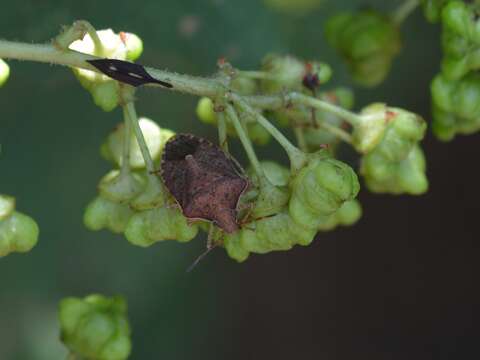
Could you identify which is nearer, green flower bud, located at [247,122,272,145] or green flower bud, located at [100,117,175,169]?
green flower bud, located at [100,117,175,169]

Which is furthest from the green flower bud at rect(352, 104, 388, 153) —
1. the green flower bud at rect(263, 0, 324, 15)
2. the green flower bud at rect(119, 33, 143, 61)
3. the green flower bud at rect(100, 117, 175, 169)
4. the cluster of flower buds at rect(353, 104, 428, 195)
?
the green flower bud at rect(263, 0, 324, 15)

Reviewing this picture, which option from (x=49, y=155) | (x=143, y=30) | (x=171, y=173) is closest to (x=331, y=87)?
(x=143, y=30)

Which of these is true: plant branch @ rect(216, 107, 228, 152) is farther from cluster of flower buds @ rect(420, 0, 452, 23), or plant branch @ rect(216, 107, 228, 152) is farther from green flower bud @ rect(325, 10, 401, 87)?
green flower bud @ rect(325, 10, 401, 87)

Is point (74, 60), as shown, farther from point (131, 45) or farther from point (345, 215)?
point (345, 215)

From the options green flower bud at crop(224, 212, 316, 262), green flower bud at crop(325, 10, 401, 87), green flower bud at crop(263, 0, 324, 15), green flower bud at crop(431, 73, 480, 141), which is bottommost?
green flower bud at crop(224, 212, 316, 262)

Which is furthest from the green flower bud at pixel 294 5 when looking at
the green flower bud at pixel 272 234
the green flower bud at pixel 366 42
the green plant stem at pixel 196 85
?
the green flower bud at pixel 272 234

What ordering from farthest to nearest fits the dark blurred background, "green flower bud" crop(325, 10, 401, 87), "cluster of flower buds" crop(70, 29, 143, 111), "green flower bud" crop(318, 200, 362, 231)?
the dark blurred background, "green flower bud" crop(325, 10, 401, 87), "green flower bud" crop(318, 200, 362, 231), "cluster of flower buds" crop(70, 29, 143, 111)

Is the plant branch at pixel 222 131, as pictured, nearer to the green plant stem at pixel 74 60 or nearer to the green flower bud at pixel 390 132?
the green plant stem at pixel 74 60
